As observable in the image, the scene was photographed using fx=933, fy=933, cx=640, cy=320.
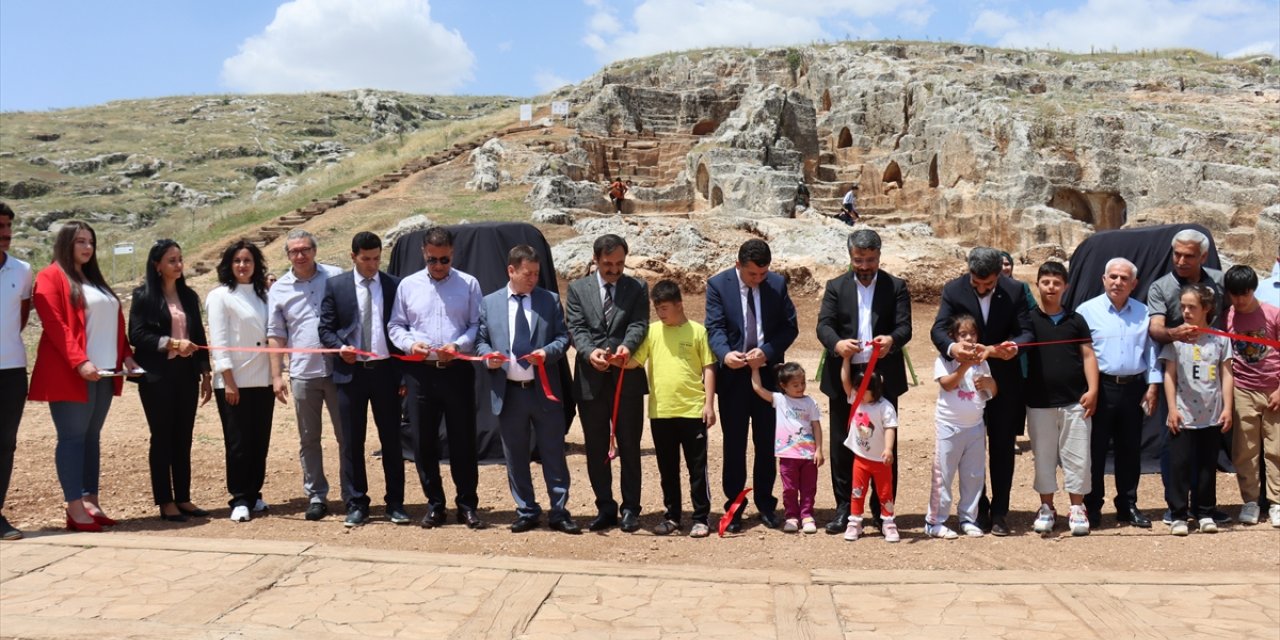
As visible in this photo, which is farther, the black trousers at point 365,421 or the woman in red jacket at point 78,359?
the black trousers at point 365,421

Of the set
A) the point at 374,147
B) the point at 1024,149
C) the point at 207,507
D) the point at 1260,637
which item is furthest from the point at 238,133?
the point at 1260,637

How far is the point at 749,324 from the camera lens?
5895 millimetres

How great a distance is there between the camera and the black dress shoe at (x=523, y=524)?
19.3ft

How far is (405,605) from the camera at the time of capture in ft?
14.5

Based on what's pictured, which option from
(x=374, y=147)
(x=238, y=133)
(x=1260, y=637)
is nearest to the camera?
(x=1260, y=637)

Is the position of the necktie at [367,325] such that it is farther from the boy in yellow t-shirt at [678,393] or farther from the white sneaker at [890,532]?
the white sneaker at [890,532]

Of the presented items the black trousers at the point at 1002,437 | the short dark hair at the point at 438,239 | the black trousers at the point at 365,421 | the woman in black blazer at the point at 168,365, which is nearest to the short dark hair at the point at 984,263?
the black trousers at the point at 1002,437

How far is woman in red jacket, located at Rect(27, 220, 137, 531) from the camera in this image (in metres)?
5.72

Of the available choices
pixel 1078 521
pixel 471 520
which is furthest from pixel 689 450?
pixel 1078 521

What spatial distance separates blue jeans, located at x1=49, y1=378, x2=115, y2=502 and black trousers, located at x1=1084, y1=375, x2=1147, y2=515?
6.21m

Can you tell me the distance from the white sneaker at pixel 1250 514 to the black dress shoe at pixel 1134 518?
54cm

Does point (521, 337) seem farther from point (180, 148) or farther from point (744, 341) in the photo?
point (180, 148)

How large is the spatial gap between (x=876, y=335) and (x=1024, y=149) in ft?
67.9

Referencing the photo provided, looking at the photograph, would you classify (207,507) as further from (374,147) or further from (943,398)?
(374,147)
